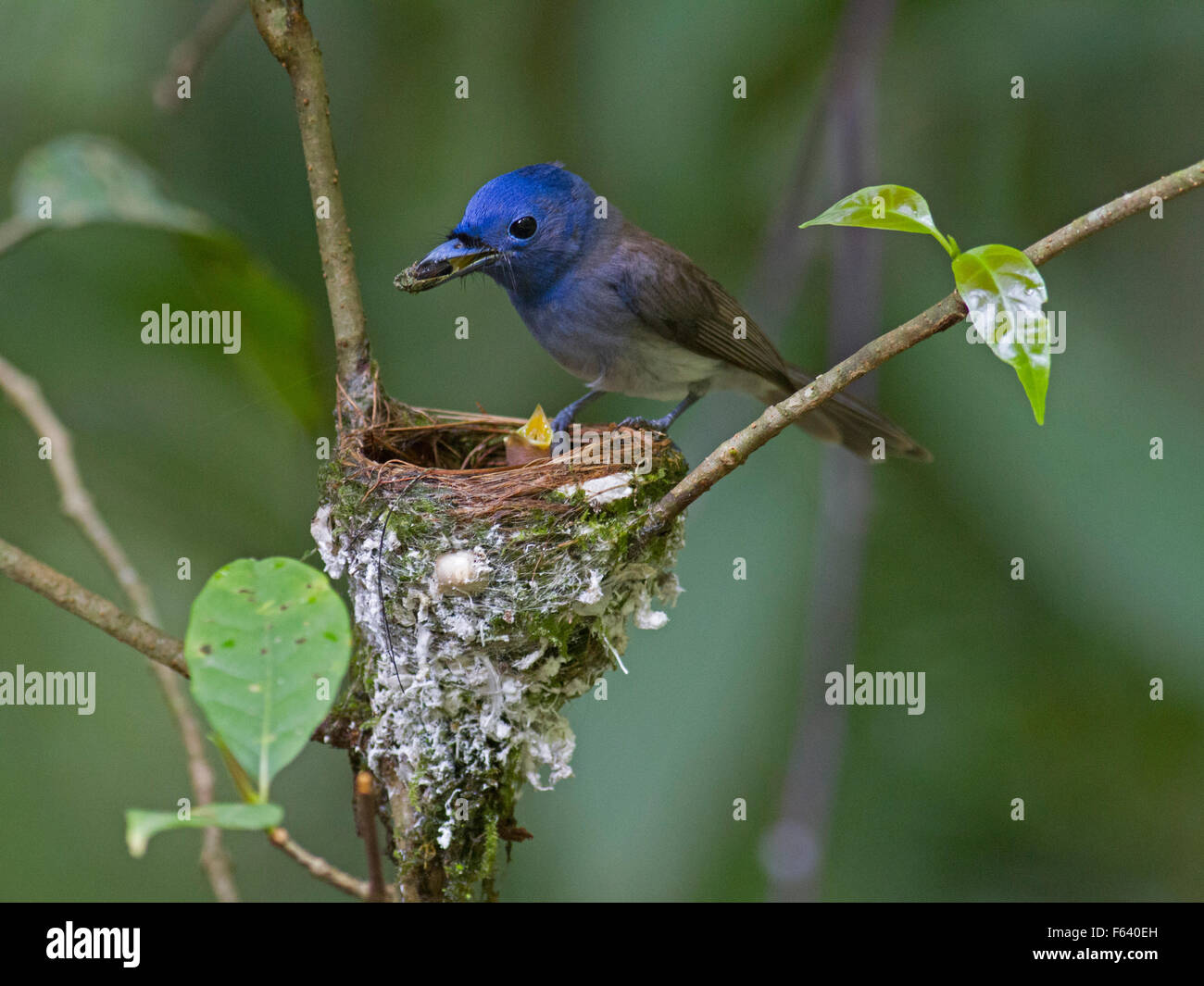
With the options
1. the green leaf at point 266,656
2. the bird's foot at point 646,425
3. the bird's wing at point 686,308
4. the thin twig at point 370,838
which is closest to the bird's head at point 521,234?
the bird's wing at point 686,308

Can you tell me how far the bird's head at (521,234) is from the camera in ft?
11.4

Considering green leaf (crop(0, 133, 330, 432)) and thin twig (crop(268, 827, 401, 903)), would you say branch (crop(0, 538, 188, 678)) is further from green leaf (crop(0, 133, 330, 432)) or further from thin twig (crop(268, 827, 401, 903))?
green leaf (crop(0, 133, 330, 432))

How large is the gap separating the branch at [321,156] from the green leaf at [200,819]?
157 centimetres

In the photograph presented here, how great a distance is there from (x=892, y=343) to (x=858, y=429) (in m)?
2.16

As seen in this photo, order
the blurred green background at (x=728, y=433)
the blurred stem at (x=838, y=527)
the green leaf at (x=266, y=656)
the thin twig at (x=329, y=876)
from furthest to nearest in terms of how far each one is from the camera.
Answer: the blurred green background at (x=728, y=433) < the blurred stem at (x=838, y=527) < the thin twig at (x=329, y=876) < the green leaf at (x=266, y=656)

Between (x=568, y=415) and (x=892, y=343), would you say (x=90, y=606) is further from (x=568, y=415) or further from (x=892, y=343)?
(x=568, y=415)

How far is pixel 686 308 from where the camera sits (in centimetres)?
368

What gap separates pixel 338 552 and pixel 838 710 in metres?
1.81

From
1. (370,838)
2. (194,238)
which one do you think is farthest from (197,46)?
(370,838)

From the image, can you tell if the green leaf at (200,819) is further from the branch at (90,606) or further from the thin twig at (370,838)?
the branch at (90,606)

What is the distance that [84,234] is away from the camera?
3885mm

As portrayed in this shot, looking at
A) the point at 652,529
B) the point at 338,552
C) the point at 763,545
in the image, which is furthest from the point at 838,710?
the point at 338,552
